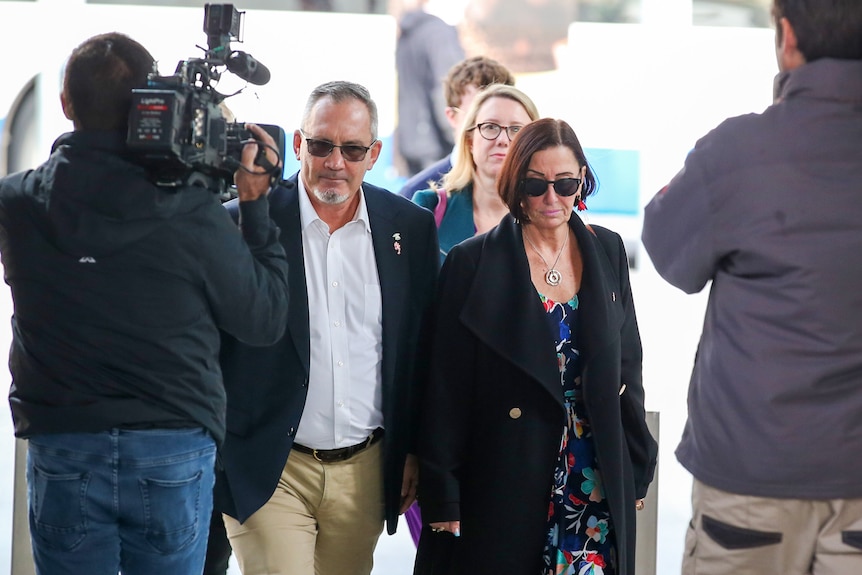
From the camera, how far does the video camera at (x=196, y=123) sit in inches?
85.3

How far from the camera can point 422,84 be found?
6.00m

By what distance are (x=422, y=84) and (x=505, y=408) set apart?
11.6 ft

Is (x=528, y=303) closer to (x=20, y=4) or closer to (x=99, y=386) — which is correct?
(x=99, y=386)

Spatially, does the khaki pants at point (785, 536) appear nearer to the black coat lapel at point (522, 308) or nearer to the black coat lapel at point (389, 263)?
the black coat lapel at point (522, 308)

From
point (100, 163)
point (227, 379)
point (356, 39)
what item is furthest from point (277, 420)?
point (356, 39)

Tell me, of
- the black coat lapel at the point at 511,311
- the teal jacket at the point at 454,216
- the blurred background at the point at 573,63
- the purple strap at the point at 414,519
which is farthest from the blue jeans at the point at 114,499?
the blurred background at the point at 573,63

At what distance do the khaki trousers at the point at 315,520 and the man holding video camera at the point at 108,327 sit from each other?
0.44m

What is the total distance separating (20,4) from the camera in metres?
6.32

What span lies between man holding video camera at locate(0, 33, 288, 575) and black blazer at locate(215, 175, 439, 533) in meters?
0.34

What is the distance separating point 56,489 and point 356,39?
416 centimetres

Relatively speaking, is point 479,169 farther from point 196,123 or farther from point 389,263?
point 196,123

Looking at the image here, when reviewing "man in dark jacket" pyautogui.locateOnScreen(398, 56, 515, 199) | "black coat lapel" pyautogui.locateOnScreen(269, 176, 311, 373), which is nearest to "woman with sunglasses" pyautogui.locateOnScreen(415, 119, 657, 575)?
"black coat lapel" pyautogui.locateOnScreen(269, 176, 311, 373)

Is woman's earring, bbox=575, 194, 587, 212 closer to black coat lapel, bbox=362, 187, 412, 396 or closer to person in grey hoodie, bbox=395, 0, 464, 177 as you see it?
black coat lapel, bbox=362, 187, 412, 396

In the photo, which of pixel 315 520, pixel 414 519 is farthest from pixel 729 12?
pixel 315 520
